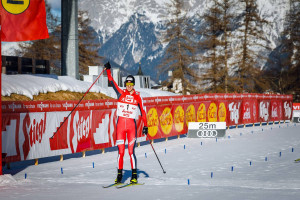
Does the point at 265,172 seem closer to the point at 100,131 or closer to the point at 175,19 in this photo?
the point at 100,131

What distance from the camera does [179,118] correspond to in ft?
73.0

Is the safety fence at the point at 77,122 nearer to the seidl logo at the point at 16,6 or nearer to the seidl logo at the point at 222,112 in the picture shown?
the seidl logo at the point at 222,112

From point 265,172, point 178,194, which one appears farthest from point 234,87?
point 178,194

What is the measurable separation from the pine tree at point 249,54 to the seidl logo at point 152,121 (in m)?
32.5

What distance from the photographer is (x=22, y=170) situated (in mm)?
12898

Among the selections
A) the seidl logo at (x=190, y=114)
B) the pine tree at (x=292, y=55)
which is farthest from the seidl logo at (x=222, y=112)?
the pine tree at (x=292, y=55)

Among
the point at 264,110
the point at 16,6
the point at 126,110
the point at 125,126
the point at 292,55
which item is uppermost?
the point at 292,55

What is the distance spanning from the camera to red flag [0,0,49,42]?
12.8 meters

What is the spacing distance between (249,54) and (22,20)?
4296 centimetres

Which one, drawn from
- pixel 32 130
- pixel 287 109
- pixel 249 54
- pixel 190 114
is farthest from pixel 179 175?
pixel 249 54

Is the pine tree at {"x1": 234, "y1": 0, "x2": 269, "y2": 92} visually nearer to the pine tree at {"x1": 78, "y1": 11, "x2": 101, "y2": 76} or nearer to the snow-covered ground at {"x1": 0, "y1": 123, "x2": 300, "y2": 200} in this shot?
the pine tree at {"x1": 78, "y1": 11, "x2": 101, "y2": 76}

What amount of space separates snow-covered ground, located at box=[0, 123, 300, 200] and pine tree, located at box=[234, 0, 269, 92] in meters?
34.4

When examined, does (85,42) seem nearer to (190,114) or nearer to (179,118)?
(190,114)

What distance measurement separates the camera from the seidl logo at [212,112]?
83.0 ft
